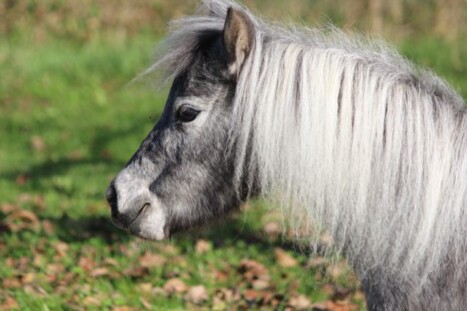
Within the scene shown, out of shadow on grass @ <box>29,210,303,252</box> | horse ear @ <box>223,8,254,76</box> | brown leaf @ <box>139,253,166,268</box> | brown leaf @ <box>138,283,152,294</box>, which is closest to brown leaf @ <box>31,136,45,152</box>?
shadow on grass @ <box>29,210,303,252</box>

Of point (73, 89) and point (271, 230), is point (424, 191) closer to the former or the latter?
point (271, 230)

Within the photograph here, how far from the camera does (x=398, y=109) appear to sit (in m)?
3.81

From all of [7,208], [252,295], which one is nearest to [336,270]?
[252,295]

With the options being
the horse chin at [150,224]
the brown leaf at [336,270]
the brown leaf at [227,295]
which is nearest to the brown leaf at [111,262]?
the brown leaf at [227,295]

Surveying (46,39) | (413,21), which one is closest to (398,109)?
(413,21)

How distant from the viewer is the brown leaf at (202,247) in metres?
6.61

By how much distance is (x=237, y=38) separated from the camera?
12.9ft

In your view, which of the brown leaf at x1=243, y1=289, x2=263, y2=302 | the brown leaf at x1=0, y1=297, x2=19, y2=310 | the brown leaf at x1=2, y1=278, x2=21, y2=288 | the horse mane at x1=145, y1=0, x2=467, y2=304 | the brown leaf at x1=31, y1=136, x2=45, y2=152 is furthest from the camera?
the brown leaf at x1=31, y1=136, x2=45, y2=152

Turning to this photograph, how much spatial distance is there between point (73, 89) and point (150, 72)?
7.44m

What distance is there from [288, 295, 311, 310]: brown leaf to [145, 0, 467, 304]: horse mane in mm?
1618

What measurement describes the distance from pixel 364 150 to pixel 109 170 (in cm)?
547

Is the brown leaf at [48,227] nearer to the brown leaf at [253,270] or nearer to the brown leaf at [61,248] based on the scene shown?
the brown leaf at [61,248]

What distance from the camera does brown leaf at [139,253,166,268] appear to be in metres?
6.34

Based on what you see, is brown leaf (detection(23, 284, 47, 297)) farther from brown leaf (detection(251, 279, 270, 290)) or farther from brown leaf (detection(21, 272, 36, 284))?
brown leaf (detection(251, 279, 270, 290))
